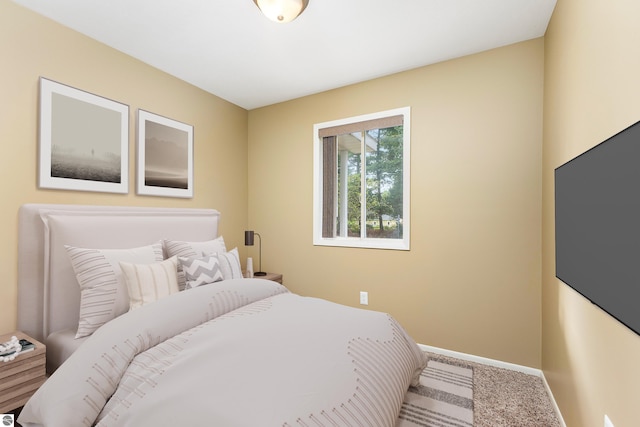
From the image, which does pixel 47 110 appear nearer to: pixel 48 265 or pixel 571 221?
pixel 48 265

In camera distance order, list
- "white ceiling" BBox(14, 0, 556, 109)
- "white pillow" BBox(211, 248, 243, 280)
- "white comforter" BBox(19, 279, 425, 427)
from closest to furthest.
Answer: "white comforter" BBox(19, 279, 425, 427) < "white ceiling" BBox(14, 0, 556, 109) < "white pillow" BBox(211, 248, 243, 280)

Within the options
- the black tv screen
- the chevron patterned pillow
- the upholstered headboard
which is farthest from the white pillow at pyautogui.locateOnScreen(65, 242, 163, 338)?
the black tv screen

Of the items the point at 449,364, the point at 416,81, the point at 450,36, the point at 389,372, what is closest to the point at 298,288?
the point at 449,364

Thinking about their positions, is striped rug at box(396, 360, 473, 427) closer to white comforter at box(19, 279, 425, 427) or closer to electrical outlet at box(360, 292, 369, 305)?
white comforter at box(19, 279, 425, 427)

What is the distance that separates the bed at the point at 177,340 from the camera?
105 centimetres

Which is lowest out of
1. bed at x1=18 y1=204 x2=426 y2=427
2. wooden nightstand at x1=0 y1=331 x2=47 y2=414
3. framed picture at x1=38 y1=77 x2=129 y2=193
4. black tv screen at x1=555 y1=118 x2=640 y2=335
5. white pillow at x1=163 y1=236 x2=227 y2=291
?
wooden nightstand at x1=0 y1=331 x2=47 y2=414

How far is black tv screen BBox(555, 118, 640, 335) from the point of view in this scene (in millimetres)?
826

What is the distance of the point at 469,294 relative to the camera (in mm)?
2549

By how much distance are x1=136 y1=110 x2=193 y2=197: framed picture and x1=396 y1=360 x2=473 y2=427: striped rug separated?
261 cm

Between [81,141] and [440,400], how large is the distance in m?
3.05

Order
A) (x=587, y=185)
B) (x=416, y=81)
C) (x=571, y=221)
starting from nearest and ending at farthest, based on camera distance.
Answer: (x=587, y=185), (x=571, y=221), (x=416, y=81)

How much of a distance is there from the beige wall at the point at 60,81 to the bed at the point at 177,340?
97 mm

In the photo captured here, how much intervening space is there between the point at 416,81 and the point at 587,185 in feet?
6.51

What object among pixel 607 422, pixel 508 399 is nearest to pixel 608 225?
pixel 607 422
